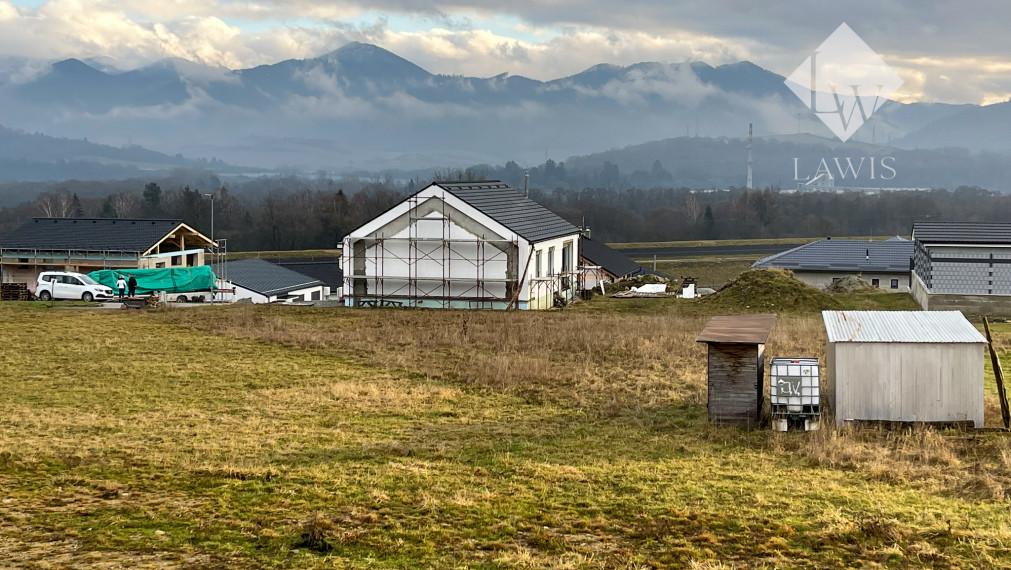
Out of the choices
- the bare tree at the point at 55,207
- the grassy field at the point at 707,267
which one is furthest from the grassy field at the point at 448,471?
the bare tree at the point at 55,207

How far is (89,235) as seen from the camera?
43562mm

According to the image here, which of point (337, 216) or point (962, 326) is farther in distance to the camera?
point (337, 216)

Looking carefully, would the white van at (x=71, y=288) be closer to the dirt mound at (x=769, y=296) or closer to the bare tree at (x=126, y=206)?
the dirt mound at (x=769, y=296)

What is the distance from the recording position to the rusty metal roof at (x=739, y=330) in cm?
1700

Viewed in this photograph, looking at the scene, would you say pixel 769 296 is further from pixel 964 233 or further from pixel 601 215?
pixel 601 215

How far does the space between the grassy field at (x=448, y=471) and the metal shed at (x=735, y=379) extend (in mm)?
670

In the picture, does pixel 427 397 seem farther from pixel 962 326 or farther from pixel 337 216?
pixel 337 216

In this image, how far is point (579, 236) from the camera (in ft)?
152

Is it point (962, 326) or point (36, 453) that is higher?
point (962, 326)

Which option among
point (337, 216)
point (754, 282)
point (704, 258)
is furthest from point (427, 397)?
point (337, 216)

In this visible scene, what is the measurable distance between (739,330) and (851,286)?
32348 millimetres

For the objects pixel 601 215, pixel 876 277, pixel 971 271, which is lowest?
pixel 971 271

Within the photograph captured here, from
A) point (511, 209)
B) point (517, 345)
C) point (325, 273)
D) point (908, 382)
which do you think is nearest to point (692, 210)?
point (325, 273)

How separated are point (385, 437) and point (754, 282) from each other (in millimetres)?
26202
